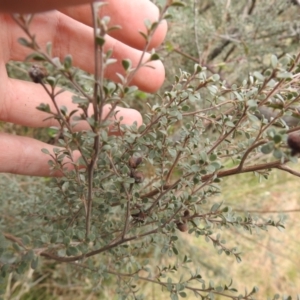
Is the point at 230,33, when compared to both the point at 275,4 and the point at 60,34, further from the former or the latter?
the point at 60,34

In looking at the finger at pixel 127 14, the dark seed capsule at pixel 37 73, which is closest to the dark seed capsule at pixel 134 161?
the dark seed capsule at pixel 37 73

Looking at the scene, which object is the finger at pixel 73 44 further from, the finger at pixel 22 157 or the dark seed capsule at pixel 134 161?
the dark seed capsule at pixel 134 161

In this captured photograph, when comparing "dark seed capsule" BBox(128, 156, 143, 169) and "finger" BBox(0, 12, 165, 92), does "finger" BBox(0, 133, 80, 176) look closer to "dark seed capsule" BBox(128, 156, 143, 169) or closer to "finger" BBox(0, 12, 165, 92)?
"finger" BBox(0, 12, 165, 92)

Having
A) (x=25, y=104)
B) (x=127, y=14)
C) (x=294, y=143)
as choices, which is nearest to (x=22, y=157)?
(x=25, y=104)

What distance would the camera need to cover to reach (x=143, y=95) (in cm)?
157

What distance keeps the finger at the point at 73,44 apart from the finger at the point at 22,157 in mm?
202

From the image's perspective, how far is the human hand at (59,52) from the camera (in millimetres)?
885

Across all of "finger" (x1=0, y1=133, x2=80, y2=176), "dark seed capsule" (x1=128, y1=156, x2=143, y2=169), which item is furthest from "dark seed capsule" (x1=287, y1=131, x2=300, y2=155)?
"finger" (x1=0, y1=133, x2=80, y2=176)

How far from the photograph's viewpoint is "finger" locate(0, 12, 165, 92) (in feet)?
2.91

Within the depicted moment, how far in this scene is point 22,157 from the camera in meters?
0.98

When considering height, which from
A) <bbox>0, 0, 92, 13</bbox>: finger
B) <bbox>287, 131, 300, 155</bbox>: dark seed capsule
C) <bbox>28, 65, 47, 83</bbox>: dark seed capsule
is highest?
<bbox>0, 0, 92, 13</bbox>: finger

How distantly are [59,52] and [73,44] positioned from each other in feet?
0.14

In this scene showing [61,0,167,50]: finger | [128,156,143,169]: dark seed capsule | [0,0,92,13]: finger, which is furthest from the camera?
[61,0,167,50]: finger

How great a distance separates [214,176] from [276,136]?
0.17m
